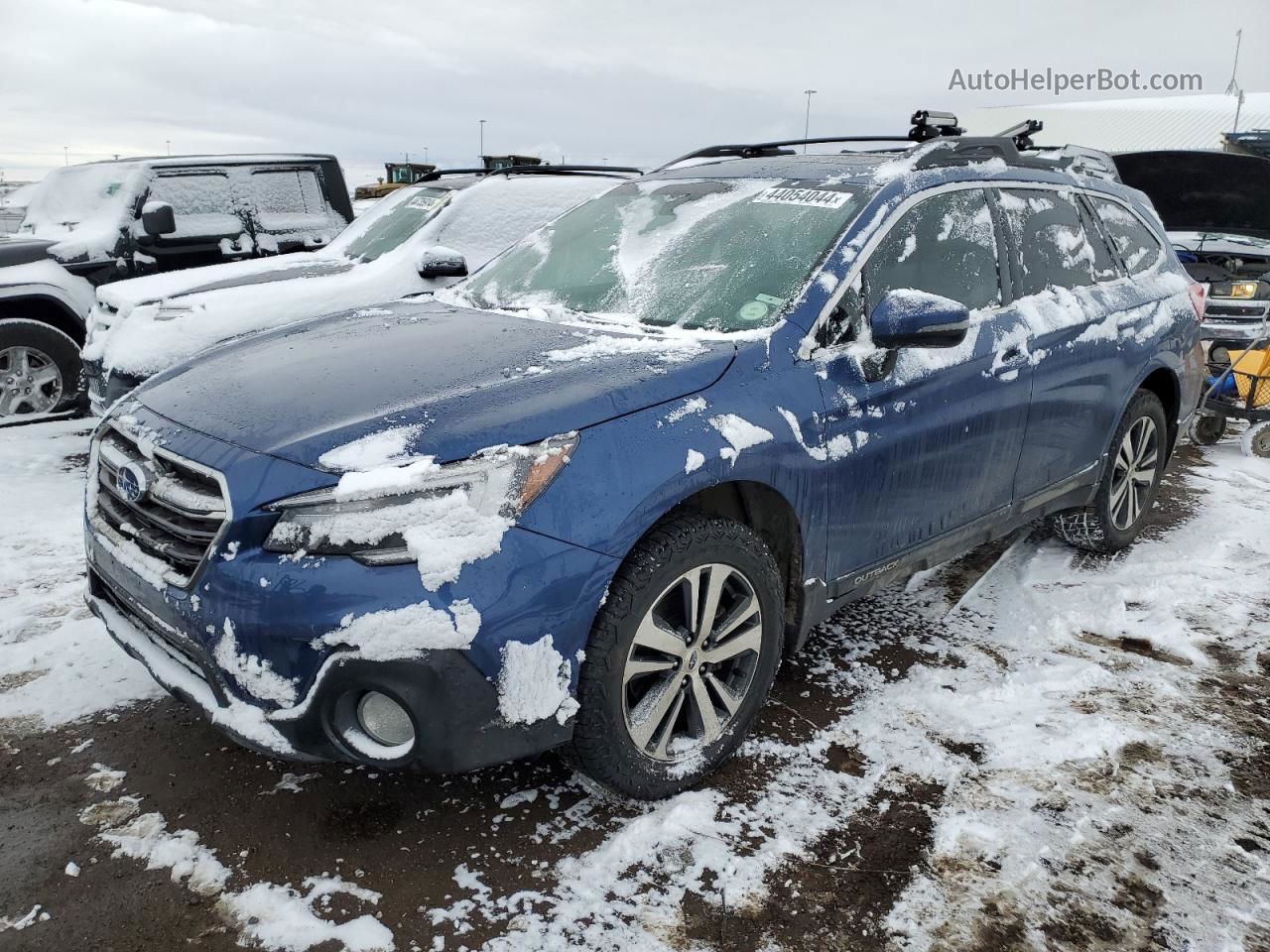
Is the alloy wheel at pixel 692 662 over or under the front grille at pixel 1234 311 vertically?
under

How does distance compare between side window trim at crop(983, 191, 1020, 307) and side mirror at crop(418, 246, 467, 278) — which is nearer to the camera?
side window trim at crop(983, 191, 1020, 307)

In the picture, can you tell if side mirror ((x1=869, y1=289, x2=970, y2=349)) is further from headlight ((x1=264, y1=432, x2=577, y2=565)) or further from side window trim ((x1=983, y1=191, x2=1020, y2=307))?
headlight ((x1=264, y1=432, x2=577, y2=565))

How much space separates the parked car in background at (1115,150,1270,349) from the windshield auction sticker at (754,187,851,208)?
5.95 metres

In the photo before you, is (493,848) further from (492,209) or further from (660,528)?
(492,209)

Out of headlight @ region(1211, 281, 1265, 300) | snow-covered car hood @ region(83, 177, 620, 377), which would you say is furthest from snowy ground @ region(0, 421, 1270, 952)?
headlight @ region(1211, 281, 1265, 300)

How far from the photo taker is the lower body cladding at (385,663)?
1.99 meters

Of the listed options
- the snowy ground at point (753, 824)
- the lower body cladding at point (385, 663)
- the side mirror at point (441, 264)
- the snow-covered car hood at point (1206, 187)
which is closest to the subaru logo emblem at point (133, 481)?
the lower body cladding at point (385, 663)

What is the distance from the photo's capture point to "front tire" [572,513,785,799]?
223 cm

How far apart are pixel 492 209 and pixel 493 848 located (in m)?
5.15

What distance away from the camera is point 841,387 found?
2.72 metres

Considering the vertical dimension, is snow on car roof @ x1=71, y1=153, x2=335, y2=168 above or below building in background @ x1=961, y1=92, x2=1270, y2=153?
below

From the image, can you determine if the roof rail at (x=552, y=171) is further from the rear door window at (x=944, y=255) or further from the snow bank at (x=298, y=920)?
the snow bank at (x=298, y=920)

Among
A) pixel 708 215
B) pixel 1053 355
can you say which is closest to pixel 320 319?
pixel 708 215

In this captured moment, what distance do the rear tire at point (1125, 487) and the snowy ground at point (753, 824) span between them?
2.91 feet
